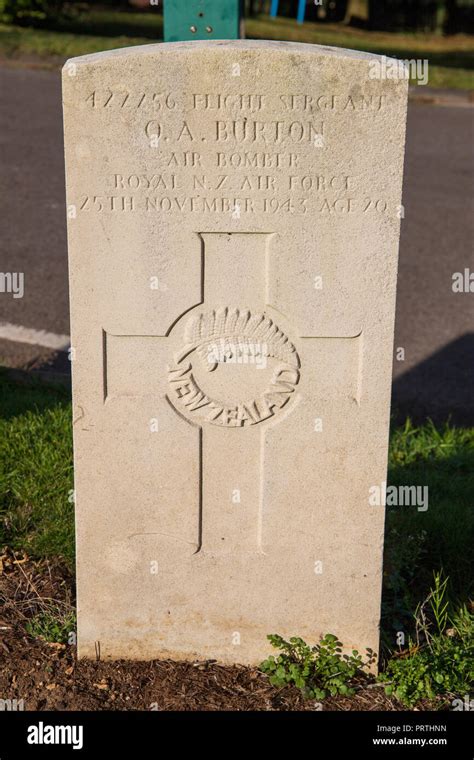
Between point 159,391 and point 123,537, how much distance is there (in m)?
0.50

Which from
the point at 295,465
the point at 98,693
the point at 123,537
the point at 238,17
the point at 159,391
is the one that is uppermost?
the point at 238,17

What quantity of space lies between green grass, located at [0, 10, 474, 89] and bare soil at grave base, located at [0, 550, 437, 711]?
35.1 feet

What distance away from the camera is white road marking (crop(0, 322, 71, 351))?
5605mm

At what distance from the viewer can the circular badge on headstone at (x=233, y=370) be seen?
2.95 m

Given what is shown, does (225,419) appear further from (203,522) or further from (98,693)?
(98,693)

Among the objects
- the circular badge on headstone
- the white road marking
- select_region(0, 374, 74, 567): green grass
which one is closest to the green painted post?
the circular badge on headstone

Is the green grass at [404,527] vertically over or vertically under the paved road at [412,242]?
under

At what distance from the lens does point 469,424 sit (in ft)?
16.8

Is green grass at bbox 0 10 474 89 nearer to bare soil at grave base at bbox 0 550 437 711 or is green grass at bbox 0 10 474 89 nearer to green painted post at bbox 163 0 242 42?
green painted post at bbox 163 0 242 42

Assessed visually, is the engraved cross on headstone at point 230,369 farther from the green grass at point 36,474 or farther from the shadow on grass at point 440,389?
the shadow on grass at point 440,389

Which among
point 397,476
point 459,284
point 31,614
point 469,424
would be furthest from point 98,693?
point 459,284

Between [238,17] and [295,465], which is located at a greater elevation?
[238,17]

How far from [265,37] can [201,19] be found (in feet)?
50.7

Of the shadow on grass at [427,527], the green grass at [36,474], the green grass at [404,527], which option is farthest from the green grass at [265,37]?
the green grass at [36,474]
